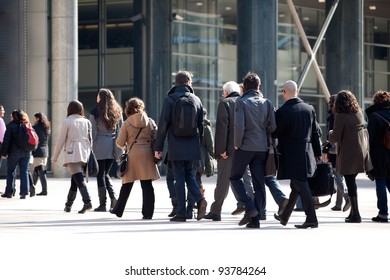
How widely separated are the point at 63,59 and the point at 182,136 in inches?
753

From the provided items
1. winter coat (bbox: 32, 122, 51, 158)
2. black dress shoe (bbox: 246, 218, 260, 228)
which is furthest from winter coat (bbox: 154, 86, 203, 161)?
winter coat (bbox: 32, 122, 51, 158)

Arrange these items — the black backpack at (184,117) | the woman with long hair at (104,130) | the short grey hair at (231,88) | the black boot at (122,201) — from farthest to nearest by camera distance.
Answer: the woman with long hair at (104,130) → the black boot at (122,201) → the short grey hair at (231,88) → the black backpack at (184,117)

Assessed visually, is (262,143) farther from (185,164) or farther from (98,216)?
(98,216)

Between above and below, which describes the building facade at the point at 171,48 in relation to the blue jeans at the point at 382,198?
above

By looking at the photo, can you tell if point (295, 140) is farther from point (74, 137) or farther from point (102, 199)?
point (102, 199)

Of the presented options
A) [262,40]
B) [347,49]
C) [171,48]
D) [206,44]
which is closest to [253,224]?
[262,40]

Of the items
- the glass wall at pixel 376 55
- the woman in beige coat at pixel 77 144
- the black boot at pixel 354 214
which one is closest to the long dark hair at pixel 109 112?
the woman in beige coat at pixel 77 144

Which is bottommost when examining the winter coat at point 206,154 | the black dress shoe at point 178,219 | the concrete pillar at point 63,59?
the black dress shoe at point 178,219

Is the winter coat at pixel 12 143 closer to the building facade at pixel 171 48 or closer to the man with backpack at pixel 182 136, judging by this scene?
Answer: the man with backpack at pixel 182 136

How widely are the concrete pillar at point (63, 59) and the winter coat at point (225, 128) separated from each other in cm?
1902

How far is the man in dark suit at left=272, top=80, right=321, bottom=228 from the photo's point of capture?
49.6 ft

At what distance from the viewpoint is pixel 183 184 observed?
53.8 ft

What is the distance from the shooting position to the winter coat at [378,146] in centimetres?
1702

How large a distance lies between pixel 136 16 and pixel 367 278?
30.5 m
